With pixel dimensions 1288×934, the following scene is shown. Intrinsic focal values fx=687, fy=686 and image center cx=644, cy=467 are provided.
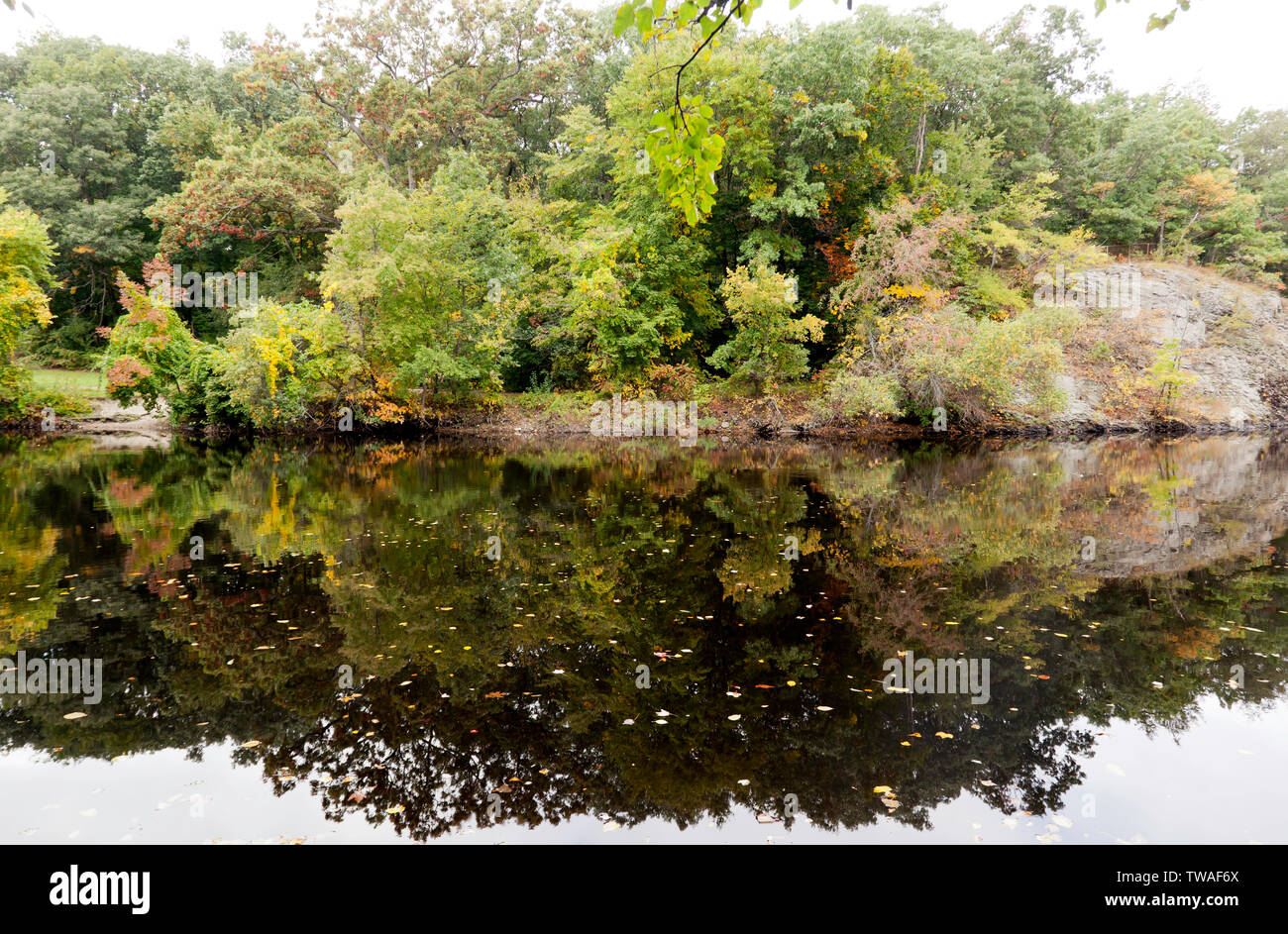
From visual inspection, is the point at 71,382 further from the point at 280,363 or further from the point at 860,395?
the point at 860,395

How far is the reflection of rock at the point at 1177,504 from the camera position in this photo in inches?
389

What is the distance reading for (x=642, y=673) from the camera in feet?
19.7

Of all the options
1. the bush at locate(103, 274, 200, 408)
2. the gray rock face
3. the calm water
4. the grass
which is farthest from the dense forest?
the calm water

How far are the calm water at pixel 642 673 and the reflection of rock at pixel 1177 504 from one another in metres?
0.15

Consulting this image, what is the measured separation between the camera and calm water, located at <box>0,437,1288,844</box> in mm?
4203

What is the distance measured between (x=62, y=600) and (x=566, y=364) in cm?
2422

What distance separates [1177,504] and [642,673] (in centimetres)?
1294

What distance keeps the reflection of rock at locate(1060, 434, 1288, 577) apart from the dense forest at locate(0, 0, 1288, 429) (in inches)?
255

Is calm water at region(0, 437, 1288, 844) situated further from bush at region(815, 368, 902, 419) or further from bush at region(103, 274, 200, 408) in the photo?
bush at region(103, 274, 200, 408)

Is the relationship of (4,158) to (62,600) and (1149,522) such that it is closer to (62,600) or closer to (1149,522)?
(62,600)

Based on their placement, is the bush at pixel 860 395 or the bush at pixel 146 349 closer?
the bush at pixel 860 395

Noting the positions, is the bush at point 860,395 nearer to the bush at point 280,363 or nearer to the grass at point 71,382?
the bush at point 280,363

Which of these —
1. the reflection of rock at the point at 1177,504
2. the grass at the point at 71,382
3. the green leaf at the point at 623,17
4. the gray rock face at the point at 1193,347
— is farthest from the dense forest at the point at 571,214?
the green leaf at the point at 623,17

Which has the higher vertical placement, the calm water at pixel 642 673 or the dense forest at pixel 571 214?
the dense forest at pixel 571 214
